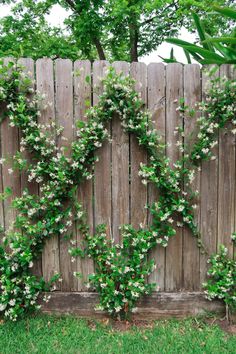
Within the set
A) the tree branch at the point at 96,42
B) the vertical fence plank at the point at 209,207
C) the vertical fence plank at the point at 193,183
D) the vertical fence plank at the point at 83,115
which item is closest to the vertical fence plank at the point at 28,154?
the vertical fence plank at the point at 83,115

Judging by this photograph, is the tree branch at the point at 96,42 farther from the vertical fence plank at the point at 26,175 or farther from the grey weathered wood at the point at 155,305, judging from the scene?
the grey weathered wood at the point at 155,305

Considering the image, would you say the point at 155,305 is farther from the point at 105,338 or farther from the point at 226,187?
the point at 226,187

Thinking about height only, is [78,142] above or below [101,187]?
above

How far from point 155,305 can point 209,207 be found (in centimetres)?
91

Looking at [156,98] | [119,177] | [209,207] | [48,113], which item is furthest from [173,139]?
[48,113]

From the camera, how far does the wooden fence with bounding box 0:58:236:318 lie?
2.48m

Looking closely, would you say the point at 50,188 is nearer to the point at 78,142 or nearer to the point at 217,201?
the point at 78,142

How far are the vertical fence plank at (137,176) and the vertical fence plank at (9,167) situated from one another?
91 cm

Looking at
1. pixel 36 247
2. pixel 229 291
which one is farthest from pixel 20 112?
pixel 229 291

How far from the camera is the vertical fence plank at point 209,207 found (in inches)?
102

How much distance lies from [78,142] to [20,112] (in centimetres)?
48

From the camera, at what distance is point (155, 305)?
8.60 feet

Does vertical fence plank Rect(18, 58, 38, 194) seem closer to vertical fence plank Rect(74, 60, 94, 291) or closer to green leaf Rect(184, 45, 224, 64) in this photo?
vertical fence plank Rect(74, 60, 94, 291)

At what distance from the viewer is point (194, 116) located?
2525 mm
